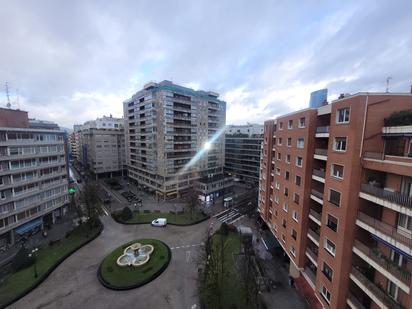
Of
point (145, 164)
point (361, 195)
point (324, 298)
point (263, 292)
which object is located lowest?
point (263, 292)

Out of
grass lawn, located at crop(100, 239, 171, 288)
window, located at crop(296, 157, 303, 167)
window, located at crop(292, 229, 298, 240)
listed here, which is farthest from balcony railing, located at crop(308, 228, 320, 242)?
grass lawn, located at crop(100, 239, 171, 288)

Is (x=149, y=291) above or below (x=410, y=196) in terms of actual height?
below

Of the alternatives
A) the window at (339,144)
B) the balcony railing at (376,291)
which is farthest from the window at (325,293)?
the window at (339,144)

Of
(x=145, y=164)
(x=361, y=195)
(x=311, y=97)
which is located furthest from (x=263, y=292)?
(x=145, y=164)

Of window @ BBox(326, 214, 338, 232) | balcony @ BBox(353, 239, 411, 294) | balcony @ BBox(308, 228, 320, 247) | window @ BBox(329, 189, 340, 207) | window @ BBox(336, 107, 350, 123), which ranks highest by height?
window @ BBox(336, 107, 350, 123)

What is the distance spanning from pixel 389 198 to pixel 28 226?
54104mm

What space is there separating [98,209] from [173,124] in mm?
30482

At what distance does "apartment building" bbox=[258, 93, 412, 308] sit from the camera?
12.5m

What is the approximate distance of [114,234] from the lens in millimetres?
37344

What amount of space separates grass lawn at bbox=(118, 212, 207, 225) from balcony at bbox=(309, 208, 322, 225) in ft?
88.9

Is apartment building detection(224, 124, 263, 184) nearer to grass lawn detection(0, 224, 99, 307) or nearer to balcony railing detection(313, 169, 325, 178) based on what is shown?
balcony railing detection(313, 169, 325, 178)

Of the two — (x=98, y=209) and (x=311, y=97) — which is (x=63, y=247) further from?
(x=311, y=97)

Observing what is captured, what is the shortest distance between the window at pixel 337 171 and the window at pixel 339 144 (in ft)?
5.02

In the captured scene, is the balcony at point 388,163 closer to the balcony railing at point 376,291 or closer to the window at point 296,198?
the balcony railing at point 376,291
